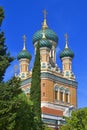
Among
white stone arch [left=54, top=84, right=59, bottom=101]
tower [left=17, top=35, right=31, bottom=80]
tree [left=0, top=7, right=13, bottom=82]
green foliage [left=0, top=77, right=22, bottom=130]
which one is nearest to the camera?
green foliage [left=0, top=77, right=22, bottom=130]

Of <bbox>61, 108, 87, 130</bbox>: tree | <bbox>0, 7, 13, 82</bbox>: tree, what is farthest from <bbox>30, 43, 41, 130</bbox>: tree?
<bbox>0, 7, 13, 82</bbox>: tree

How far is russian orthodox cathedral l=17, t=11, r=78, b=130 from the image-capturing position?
2094 inches

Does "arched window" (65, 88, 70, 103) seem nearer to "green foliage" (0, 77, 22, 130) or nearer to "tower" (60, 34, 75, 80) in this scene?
"tower" (60, 34, 75, 80)

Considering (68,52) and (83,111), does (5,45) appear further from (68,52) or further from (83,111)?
(68,52)

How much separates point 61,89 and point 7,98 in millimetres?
38058

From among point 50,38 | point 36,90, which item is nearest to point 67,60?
point 50,38

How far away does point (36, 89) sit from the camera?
29.9 meters

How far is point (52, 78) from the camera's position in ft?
180

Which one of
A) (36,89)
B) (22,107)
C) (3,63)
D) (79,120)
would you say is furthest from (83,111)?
(3,63)

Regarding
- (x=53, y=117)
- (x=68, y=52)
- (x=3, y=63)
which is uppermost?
(x=68, y=52)

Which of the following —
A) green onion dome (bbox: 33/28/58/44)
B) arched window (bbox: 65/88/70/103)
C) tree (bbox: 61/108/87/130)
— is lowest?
tree (bbox: 61/108/87/130)

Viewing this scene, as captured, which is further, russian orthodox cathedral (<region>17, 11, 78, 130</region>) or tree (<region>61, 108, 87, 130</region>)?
russian orthodox cathedral (<region>17, 11, 78, 130</region>)

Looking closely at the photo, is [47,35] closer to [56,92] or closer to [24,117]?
[56,92]

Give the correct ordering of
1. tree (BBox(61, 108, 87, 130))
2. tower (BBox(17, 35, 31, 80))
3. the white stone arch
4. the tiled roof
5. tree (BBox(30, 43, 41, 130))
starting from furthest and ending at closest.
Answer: tower (BBox(17, 35, 31, 80)), the white stone arch, the tiled roof, tree (BBox(61, 108, 87, 130)), tree (BBox(30, 43, 41, 130))
